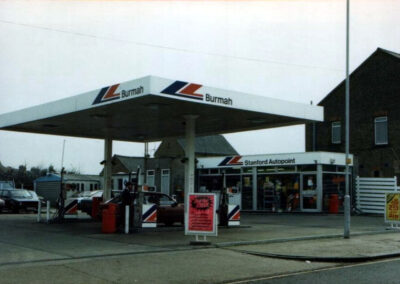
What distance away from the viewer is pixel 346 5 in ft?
55.4

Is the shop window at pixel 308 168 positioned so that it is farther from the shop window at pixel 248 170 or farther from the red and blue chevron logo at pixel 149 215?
the red and blue chevron logo at pixel 149 215

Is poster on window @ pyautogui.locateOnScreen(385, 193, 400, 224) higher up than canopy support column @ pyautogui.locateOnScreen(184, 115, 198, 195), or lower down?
lower down

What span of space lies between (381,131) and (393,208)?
1542 cm

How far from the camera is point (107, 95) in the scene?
16500 mm

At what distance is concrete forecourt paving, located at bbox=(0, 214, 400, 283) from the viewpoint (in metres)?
9.42

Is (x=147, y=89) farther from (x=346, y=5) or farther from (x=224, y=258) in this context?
(x=346, y=5)

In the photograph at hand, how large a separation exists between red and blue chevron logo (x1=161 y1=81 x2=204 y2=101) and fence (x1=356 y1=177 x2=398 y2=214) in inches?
664

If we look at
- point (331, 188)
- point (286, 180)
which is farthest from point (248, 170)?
point (331, 188)

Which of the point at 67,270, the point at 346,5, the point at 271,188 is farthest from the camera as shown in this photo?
the point at 271,188

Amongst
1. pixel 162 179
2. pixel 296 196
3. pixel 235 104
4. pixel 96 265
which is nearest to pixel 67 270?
pixel 96 265

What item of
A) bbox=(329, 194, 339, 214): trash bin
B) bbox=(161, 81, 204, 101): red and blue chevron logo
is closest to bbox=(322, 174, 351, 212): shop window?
bbox=(329, 194, 339, 214): trash bin

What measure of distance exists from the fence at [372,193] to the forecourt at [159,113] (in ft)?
34.5

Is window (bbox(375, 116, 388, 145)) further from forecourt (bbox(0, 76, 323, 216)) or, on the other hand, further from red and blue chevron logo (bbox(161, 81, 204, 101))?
red and blue chevron logo (bbox(161, 81, 204, 101))

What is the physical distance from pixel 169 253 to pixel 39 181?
42075mm
